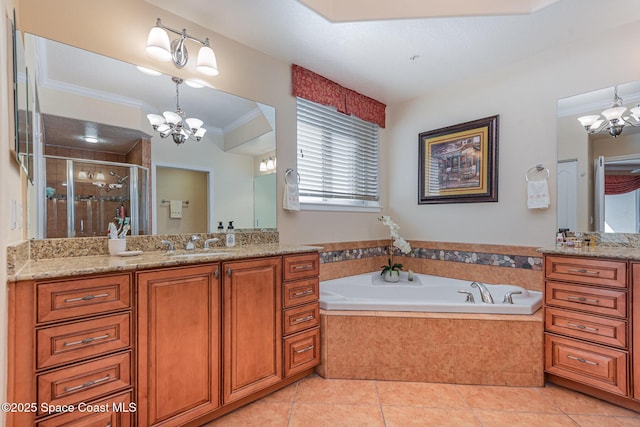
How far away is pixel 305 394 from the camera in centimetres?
197

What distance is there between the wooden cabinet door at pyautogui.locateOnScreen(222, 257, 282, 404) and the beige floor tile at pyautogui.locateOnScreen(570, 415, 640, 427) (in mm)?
1718

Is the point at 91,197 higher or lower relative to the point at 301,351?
higher

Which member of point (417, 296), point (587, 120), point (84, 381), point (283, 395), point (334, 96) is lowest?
point (283, 395)

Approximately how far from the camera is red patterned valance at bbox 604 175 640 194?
2184 mm

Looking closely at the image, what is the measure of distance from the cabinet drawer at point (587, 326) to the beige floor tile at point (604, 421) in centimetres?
39

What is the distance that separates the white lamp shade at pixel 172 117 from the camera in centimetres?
200

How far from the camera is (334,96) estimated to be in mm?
2943

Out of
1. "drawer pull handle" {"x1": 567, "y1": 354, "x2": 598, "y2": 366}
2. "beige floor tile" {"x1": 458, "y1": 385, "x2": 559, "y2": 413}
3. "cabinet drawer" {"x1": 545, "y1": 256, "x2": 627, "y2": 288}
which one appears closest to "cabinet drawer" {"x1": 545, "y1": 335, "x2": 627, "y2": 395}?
"drawer pull handle" {"x1": 567, "y1": 354, "x2": 598, "y2": 366}

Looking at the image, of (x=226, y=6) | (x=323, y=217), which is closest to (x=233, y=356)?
(x=323, y=217)

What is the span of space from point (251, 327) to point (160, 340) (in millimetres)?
499

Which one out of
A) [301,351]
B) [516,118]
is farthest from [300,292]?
[516,118]

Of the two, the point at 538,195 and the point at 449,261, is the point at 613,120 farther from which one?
the point at 449,261

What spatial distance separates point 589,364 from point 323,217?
2118mm

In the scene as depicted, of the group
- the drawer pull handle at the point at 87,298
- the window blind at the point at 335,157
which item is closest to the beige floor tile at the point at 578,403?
the window blind at the point at 335,157
